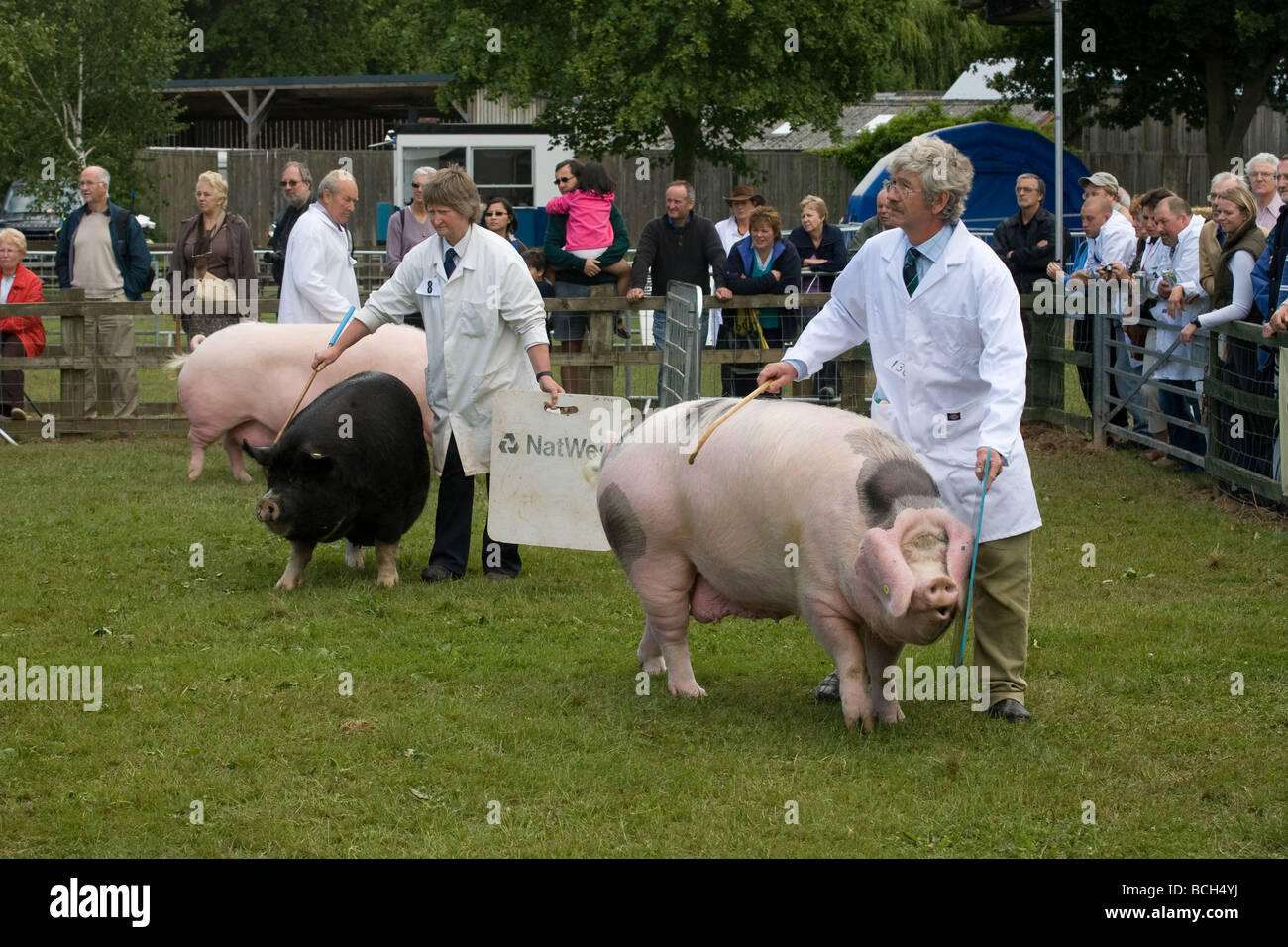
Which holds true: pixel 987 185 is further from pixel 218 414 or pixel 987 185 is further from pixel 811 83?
pixel 218 414

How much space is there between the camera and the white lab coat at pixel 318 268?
34.0 ft

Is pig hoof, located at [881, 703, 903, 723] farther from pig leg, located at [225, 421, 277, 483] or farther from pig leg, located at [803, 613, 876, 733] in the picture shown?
pig leg, located at [225, 421, 277, 483]

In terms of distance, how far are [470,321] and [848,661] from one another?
129 inches

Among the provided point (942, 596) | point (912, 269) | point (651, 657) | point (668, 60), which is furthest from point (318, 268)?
point (668, 60)

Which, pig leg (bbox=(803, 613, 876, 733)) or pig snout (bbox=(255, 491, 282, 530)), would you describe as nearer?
pig leg (bbox=(803, 613, 876, 733))

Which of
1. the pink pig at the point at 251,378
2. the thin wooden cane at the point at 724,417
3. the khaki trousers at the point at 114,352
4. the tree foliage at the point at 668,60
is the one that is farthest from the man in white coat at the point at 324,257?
the tree foliage at the point at 668,60

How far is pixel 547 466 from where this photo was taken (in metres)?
8.05

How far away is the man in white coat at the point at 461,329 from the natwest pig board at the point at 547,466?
0.12 m

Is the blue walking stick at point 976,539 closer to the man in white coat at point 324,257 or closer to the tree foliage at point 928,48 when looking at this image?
the man in white coat at point 324,257

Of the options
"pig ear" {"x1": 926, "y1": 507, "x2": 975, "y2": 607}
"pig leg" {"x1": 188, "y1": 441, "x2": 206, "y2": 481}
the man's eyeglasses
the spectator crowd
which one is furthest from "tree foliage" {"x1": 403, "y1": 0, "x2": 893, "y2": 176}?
"pig ear" {"x1": 926, "y1": 507, "x2": 975, "y2": 607}

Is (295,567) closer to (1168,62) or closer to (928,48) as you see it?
(1168,62)

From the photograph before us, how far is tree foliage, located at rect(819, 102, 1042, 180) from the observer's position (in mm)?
28234

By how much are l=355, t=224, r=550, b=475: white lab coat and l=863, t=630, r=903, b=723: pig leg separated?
295 centimetres

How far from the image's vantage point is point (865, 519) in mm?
5234
